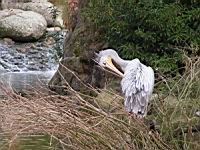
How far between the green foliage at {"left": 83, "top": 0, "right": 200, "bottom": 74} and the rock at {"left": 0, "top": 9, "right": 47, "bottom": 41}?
968cm

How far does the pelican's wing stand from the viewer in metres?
5.46

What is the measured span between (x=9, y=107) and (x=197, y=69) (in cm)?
166

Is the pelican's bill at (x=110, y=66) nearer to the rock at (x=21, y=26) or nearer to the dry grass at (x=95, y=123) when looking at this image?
the dry grass at (x=95, y=123)

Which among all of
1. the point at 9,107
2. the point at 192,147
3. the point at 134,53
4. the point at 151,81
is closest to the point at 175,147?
the point at 192,147

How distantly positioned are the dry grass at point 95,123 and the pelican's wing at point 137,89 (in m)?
0.14

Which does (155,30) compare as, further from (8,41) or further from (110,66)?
(8,41)

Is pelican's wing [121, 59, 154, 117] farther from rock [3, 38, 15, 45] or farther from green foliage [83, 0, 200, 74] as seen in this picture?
rock [3, 38, 15, 45]

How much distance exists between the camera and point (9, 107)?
5176 millimetres

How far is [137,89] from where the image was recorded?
18.2 ft

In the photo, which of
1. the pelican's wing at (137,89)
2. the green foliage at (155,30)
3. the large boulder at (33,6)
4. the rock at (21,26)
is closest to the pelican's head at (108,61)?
the pelican's wing at (137,89)

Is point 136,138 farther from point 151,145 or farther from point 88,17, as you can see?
point 88,17

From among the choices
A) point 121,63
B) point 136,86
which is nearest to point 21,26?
point 121,63

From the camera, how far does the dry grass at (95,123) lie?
5.02 meters

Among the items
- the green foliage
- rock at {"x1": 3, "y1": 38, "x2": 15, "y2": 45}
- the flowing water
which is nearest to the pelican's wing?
the green foliage
